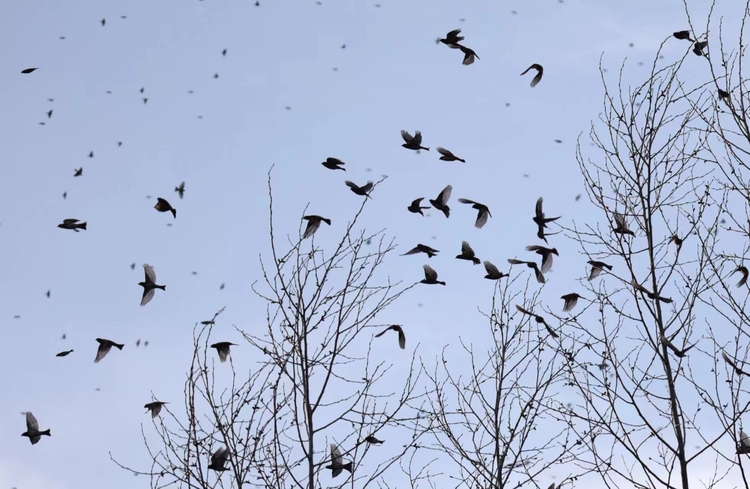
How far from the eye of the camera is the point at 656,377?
294 inches

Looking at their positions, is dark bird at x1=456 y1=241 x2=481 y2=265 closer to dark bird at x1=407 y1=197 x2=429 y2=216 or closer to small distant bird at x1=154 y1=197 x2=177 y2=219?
dark bird at x1=407 y1=197 x2=429 y2=216

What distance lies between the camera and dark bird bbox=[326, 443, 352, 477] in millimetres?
7152

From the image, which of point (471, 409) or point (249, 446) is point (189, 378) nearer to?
point (249, 446)

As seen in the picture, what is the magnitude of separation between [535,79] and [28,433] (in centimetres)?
584

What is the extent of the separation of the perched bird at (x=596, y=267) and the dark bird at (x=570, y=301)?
0.22 metres

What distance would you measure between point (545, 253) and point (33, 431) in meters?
4.69

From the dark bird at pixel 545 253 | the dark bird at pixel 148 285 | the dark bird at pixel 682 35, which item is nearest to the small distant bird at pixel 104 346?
the dark bird at pixel 148 285

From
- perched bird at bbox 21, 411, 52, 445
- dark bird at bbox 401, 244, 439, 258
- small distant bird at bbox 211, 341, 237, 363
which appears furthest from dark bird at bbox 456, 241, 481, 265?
perched bird at bbox 21, 411, 52, 445

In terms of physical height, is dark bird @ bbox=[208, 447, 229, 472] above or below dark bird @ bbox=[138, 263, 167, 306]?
below

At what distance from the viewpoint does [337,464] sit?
23.5 feet

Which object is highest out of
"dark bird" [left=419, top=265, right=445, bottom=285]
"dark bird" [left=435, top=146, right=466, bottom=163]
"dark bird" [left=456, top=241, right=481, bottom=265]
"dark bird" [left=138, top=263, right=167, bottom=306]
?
"dark bird" [left=435, top=146, right=466, bottom=163]

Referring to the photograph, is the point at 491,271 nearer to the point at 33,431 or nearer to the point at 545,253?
the point at 545,253

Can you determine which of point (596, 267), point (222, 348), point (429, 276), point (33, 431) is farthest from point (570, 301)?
point (33, 431)

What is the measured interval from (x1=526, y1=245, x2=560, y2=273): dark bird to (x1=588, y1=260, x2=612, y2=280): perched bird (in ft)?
1.10
